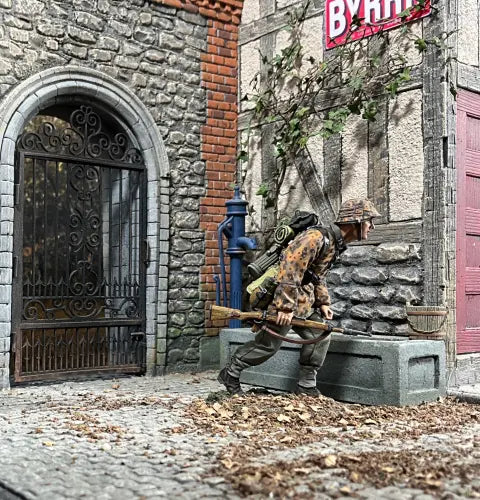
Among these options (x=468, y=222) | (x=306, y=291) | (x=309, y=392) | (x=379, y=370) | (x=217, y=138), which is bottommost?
(x=309, y=392)

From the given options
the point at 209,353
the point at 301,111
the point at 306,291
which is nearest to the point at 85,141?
the point at 301,111

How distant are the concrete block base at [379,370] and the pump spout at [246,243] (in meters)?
1.79

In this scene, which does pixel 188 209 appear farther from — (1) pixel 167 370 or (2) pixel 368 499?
(2) pixel 368 499

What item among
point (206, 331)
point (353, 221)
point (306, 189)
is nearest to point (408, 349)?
point (353, 221)

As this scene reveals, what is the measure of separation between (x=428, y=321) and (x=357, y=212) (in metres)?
1.20

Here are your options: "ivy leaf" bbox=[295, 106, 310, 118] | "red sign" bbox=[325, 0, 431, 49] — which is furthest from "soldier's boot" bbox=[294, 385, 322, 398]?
"red sign" bbox=[325, 0, 431, 49]

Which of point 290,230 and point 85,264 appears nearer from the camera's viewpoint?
point 290,230

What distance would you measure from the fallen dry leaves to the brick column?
8.91 feet

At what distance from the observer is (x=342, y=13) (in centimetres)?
755

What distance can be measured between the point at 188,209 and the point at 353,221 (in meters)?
2.91

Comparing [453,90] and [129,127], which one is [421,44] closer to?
[453,90]

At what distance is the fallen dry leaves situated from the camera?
3.76m

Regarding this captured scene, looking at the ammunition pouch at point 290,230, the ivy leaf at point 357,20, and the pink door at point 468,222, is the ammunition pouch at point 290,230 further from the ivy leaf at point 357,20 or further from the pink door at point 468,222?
the ivy leaf at point 357,20

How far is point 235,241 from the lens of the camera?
26.9 feet
